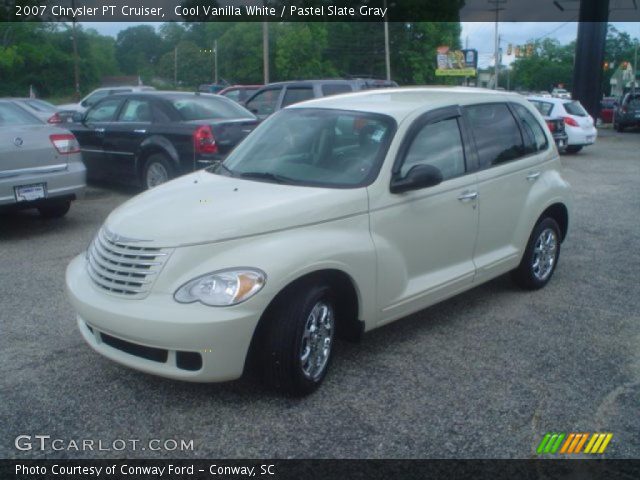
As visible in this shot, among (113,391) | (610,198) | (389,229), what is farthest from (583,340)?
(610,198)

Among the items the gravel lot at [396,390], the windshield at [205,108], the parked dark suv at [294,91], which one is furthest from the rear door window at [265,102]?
the gravel lot at [396,390]

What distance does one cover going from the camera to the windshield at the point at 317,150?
4.65m

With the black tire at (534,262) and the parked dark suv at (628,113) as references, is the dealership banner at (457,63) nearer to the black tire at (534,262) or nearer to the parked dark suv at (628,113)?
the parked dark suv at (628,113)

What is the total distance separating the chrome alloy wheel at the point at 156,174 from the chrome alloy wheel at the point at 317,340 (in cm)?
645

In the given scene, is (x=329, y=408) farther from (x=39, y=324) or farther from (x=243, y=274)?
(x=39, y=324)

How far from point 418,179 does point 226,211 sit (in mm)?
1256

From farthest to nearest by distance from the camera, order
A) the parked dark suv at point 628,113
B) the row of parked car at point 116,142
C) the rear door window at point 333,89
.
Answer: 1. the parked dark suv at point 628,113
2. the rear door window at point 333,89
3. the row of parked car at point 116,142

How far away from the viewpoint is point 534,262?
242 inches

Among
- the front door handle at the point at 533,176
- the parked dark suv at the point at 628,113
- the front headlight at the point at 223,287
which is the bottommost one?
the parked dark suv at the point at 628,113

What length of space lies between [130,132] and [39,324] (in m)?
5.60

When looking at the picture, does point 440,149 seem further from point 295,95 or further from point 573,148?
point 573,148

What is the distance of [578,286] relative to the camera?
6.44 metres

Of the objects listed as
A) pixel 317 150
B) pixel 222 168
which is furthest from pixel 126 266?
pixel 317 150
